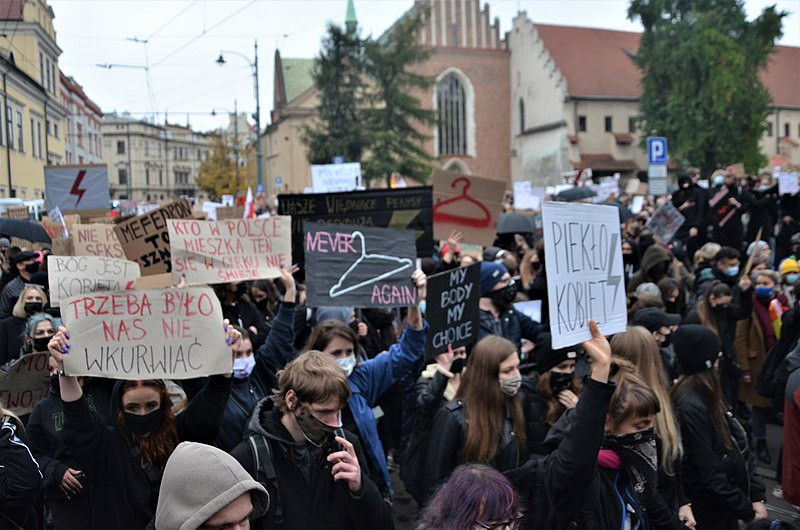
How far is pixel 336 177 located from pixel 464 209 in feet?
40.2

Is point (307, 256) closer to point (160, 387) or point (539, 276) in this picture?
point (160, 387)

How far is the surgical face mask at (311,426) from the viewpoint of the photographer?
3141 mm

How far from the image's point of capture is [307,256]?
16.0 feet

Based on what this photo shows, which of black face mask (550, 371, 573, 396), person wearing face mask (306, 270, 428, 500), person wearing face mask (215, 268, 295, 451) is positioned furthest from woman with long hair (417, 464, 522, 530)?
person wearing face mask (215, 268, 295, 451)

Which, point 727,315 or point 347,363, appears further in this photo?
point 727,315

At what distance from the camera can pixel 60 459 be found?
12.7 feet

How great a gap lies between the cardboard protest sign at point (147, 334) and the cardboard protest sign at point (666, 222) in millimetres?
8119

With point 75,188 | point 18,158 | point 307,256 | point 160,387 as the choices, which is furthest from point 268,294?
point 18,158

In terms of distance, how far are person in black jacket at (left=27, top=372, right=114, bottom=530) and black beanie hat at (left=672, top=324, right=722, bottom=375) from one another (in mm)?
2903

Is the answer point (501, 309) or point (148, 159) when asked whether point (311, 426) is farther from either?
point (148, 159)

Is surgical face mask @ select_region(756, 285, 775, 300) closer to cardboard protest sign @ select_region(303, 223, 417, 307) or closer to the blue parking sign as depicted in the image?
cardboard protest sign @ select_region(303, 223, 417, 307)

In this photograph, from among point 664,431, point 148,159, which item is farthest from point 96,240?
point 148,159

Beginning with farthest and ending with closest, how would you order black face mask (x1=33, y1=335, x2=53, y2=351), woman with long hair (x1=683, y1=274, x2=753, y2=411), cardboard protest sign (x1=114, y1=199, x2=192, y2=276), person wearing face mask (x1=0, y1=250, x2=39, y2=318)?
person wearing face mask (x1=0, y1=250, x2=39, y2=318) < woman with long hair (x1=683, y1=274, x2=753, y2=411) < cardboard protest sign (x1=114, y1=199, x2=192, y2=276) < black face mask (x1=33, y1=335, x2=53, y2=351)

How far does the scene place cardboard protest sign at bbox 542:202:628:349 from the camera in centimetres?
353
